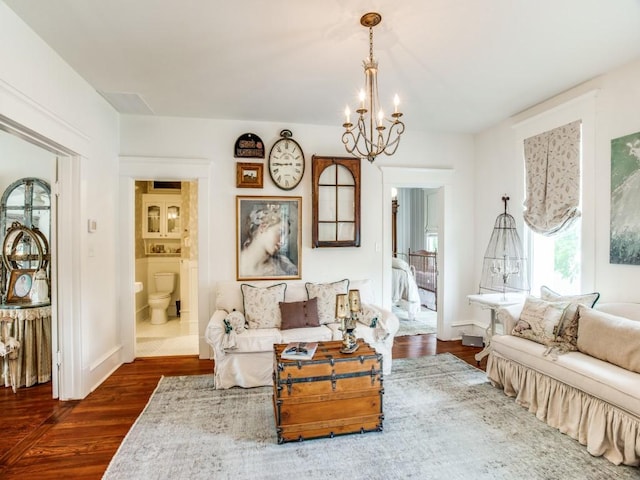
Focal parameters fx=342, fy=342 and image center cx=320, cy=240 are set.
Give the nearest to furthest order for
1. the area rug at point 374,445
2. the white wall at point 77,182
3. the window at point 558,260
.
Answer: the area rug at point 374,445 → the white wall at point 77,182 → the window at point 558,260

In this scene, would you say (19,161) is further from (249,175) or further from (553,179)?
(553,179)

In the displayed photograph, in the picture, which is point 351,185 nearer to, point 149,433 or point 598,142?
point 598,142

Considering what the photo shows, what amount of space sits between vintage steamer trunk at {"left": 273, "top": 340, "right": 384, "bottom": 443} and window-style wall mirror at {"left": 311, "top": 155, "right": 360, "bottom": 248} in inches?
79.7

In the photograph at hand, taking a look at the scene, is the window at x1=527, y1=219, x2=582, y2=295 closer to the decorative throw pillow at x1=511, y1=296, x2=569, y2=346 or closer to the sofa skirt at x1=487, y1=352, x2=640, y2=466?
the decorative throw pillow at x1=511, y1=296, x2=569, y2=346

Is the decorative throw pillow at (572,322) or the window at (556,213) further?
the window at (556,213)

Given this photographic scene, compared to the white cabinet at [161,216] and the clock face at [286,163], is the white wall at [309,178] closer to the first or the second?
the clock face at [286,163]

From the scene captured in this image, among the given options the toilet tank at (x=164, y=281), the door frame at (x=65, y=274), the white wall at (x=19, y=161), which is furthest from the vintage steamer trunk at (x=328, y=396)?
the toilet tank at (x=164, y=281)

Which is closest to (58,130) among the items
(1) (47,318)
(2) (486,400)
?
(1) (47,318)

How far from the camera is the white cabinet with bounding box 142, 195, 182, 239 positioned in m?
5.97

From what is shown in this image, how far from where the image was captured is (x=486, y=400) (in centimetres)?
292

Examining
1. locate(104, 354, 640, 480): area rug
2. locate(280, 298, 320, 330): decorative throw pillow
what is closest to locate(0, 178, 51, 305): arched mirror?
locate(104, 354, 640, 480): area rug

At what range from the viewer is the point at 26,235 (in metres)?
3.44

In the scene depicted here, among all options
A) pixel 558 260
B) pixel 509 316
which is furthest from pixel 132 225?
pixel 558 260

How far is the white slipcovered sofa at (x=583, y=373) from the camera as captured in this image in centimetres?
212
